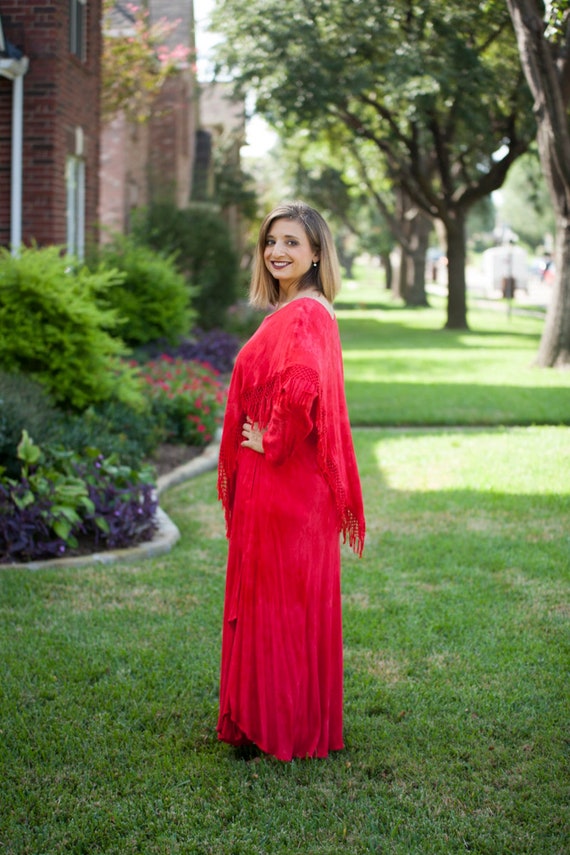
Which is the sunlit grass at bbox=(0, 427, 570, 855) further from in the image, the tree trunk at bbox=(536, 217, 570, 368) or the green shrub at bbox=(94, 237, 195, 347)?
the tree trunk at bbox=(536, 217, 570, 368)

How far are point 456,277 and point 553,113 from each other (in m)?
12.5

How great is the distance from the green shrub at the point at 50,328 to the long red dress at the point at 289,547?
14.7 feet

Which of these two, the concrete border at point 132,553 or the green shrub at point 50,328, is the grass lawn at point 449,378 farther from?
the concrete border at point 132,553

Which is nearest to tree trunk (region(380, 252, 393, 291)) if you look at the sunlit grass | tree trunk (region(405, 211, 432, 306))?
tree trunk (region(405, 211, 432, 306))

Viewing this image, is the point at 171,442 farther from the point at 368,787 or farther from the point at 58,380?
the point at 368,787

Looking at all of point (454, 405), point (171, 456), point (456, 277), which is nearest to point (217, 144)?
point (456, 277)

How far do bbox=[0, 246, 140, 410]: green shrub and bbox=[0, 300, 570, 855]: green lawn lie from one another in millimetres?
1454

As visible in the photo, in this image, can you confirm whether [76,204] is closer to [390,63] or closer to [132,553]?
[132,553]

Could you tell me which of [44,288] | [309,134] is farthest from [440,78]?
[44,288]

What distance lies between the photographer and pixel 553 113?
14789mm

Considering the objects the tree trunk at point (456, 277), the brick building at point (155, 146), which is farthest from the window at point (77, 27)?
the tree trunk at point (456, 277)

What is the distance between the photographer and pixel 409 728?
13.4 feet

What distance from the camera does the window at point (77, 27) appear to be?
43.7 ft

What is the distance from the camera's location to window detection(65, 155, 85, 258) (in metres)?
13.6
